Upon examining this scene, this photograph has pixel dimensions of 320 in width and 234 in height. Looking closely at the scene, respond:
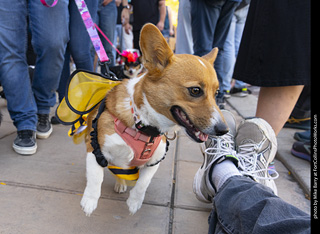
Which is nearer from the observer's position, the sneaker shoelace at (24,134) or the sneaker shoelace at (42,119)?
the sneaker shoelace at (24,134)

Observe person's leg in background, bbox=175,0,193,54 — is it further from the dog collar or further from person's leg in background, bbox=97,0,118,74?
the dog collar

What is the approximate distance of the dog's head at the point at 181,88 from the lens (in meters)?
1.65

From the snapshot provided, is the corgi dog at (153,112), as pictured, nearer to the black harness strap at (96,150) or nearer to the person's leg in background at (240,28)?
the black harness strap at (96,150)

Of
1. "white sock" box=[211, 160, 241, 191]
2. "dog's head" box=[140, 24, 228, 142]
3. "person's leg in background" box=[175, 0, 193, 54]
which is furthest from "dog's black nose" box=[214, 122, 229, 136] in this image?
"person's leg in background" box=[175, 0, 193, 54]

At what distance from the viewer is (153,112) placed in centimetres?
179

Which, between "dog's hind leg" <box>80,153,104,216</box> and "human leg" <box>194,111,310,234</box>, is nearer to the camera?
"human leg" <box>194,111,310,234</box>

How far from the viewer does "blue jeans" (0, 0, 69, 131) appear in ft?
8.24

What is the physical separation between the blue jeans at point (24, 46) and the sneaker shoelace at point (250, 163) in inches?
77.0

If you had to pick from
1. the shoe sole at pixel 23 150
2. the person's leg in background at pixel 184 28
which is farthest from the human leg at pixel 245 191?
the person's leg in background at pixel 184 28

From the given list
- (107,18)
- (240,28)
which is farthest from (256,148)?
(240,28)

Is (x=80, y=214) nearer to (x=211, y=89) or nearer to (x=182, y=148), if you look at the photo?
(x=211, y=89)

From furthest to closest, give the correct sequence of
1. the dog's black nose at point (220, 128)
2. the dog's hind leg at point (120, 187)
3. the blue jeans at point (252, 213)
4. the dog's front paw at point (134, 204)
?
the dog's hind leg at point (120, 187)
the dog's front paw at point (134, 204)
the dog's black nose at point (220, 128)
the blue jeans at point (252, 213)

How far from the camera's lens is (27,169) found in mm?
2365

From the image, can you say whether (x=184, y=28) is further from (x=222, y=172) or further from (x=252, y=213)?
(x=252, y=213)
